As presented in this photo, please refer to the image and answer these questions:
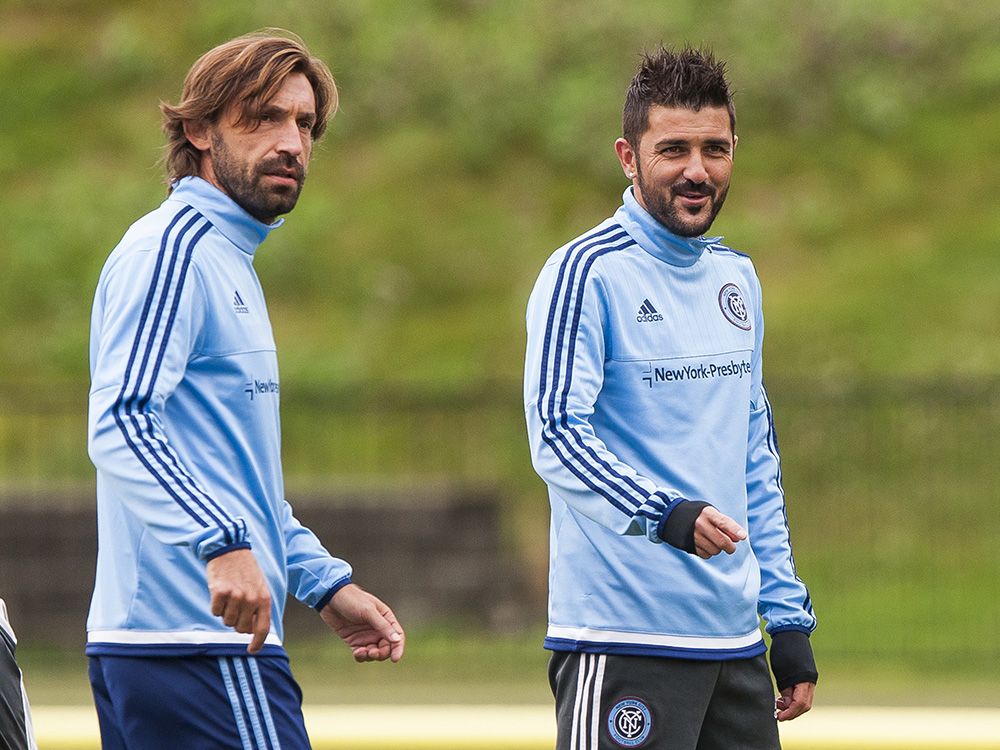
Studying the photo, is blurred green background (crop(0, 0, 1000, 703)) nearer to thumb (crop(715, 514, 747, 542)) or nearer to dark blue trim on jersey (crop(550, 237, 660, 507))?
dark blue trim on jersey (crop(550, 237, 660, 507))

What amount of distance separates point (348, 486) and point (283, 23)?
1186cm

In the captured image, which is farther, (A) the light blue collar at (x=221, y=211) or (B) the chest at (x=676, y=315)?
(B) the chest at (x=676, y=315)

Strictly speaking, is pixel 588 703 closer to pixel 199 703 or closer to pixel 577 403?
pixel 577 403

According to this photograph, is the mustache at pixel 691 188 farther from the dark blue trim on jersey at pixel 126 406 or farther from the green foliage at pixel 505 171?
the green foliage at pixel 505 171

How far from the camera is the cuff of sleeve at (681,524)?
443 centimetres

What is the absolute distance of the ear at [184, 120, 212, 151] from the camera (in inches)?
179

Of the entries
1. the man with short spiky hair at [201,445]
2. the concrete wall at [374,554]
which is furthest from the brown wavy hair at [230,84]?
the concrete wall at [374,554]

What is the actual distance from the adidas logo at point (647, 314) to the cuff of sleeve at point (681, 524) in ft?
1.79

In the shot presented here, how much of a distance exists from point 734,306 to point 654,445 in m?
0.49

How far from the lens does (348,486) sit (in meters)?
14.8

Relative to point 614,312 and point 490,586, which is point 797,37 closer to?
point 490,586

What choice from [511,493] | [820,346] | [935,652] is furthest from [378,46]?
[935,652]

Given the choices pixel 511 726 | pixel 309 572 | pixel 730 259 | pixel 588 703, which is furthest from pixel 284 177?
pixel 511 726

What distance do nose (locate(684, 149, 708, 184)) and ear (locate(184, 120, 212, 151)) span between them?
1.14 metres
